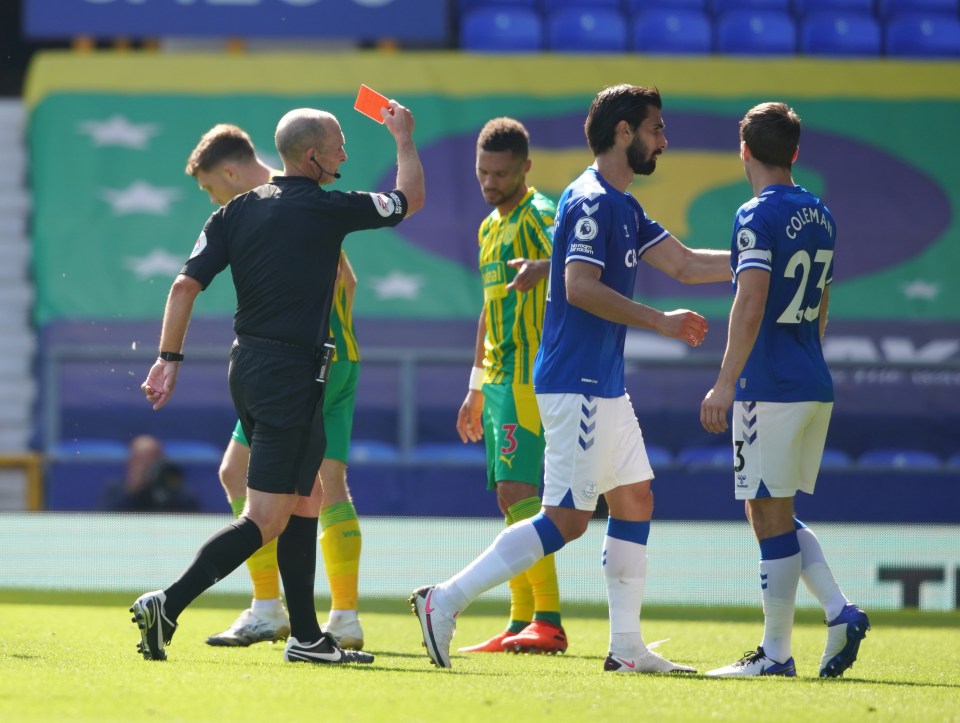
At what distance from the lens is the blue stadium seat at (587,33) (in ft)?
47.8

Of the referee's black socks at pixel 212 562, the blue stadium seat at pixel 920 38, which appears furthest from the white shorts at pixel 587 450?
the blue stadium seat at pixel 920 38

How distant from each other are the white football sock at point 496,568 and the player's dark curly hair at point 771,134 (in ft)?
5.01

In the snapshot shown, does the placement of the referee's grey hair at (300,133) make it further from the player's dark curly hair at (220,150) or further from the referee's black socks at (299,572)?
the referee's black socks at (299,572)

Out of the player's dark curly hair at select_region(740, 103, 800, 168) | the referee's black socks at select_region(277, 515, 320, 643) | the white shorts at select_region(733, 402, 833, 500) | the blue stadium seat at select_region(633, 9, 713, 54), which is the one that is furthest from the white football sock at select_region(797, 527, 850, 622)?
the blue stadium seat at select_region(633, 9, 713, 54)

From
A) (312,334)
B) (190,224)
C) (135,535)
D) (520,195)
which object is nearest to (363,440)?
(190,224)

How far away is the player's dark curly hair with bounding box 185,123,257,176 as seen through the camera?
20.0 ft

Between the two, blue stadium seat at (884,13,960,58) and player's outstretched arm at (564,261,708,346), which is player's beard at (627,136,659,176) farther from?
blue stadium seat at (884,13,960,58)

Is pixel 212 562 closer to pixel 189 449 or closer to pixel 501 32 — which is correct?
pixel 189 449

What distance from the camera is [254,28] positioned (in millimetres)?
14039

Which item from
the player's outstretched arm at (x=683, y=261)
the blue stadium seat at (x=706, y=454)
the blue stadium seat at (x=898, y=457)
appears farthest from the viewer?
the blue stadium seat at (x=706, y=454)

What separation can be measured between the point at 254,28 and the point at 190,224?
1957 mm

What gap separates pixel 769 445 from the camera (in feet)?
16.5

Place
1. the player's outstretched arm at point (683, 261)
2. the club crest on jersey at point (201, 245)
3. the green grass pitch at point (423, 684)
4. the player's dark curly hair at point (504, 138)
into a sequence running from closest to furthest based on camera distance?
the green grass pitch at point (423, 684) < the club crest on jersey at point (201, 245) < the player's outstretched arm at point (683, 261) < the player's dark curly hair at point (504, 138)

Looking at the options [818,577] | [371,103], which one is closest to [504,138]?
[371,103]
